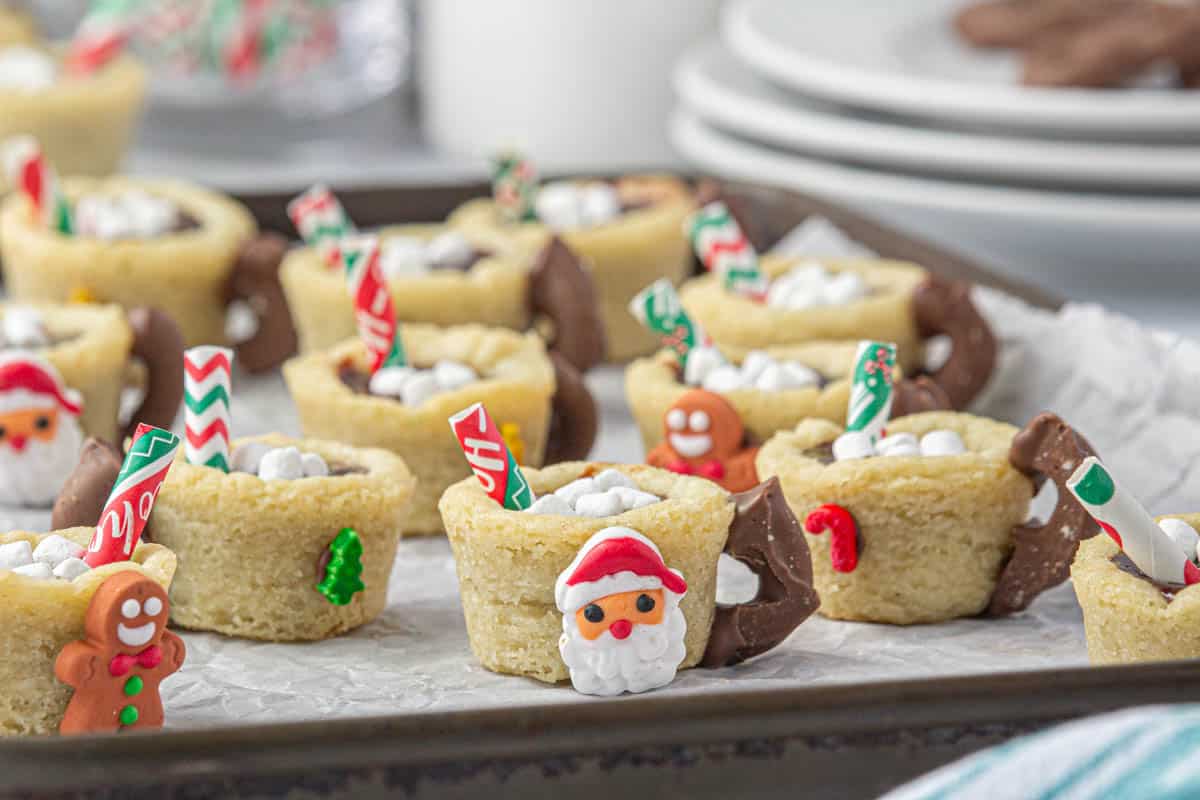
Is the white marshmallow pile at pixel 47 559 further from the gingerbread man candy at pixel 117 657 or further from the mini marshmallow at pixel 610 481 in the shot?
the mini marshmallow at pixel 610 481

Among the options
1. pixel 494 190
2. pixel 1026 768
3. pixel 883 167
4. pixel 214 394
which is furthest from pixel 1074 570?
pixel 494 190

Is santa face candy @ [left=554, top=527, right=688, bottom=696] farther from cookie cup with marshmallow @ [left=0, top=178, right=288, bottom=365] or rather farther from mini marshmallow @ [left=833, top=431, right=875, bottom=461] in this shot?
cookie cup with marshmallow @ [left=0, top=178, right=288, bottom=365]

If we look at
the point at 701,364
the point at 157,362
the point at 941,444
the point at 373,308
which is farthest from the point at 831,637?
the point at 157,362

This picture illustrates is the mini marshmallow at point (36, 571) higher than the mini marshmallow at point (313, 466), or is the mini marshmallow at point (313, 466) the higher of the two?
the mini marshmallow at point (36, 571)

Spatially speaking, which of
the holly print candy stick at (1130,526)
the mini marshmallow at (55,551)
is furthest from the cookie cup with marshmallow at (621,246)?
the holly print candy stick at (1130,526)

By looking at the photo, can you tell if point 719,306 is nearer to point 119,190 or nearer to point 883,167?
point 883,167

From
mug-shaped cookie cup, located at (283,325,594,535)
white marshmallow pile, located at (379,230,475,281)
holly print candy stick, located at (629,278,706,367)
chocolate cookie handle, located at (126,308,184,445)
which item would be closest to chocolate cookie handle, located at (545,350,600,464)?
mug-shaped cookie cup, located at (283,325,594,535)

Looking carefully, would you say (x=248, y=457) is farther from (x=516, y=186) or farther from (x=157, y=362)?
(x=516, y=186)
